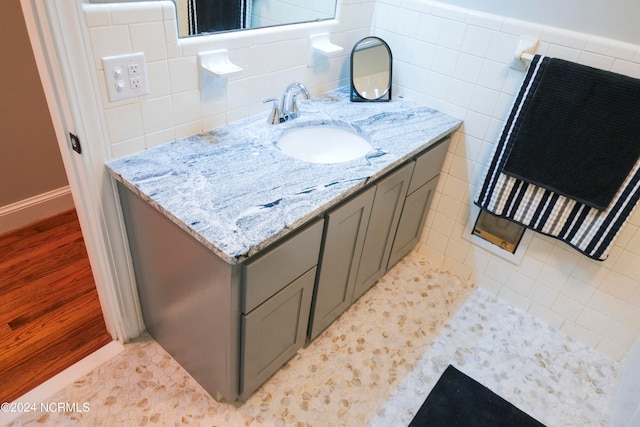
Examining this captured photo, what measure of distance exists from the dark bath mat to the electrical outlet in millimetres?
1474

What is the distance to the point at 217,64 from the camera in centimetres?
143

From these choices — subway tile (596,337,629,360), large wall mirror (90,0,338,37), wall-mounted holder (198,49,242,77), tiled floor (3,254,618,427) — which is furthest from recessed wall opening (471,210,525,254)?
wall-mounted holder (198,49,242,77)


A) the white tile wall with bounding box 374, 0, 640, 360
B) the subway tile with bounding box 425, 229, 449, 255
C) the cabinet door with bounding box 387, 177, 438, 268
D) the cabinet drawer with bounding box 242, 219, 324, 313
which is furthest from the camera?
the subway tile with bounding box 425, 229, 449, 255

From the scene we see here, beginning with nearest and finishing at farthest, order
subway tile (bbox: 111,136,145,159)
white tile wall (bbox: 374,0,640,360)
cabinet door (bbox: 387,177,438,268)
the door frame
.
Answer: the door frame < subway tile (bbox: 111,136,145,159) < white tile wall (bbox: 374,0,640,360) < cabinet door (bbox: 387,177,438,268)

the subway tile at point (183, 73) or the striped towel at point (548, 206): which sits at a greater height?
the subway tile at point (183, 73)

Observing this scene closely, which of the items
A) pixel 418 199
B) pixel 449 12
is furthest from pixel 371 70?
pixel 418 199

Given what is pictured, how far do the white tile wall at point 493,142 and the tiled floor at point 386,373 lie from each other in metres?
0.13

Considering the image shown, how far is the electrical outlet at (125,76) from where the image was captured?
1.19 metres

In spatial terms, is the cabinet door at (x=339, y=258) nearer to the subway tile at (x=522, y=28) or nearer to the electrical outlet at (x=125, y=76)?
the electrical outlet at (x=125, y=76)

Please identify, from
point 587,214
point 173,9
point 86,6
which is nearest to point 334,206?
point 173,9

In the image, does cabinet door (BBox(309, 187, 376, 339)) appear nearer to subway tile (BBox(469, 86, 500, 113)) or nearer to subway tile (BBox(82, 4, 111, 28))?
subway tile (BBox(469, 86, 500, 113))

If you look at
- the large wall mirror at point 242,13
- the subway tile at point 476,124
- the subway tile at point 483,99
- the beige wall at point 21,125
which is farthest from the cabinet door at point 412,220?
the beige wall at point 21,125

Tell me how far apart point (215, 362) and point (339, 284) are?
0.55 metres

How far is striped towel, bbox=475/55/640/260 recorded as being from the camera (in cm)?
158
